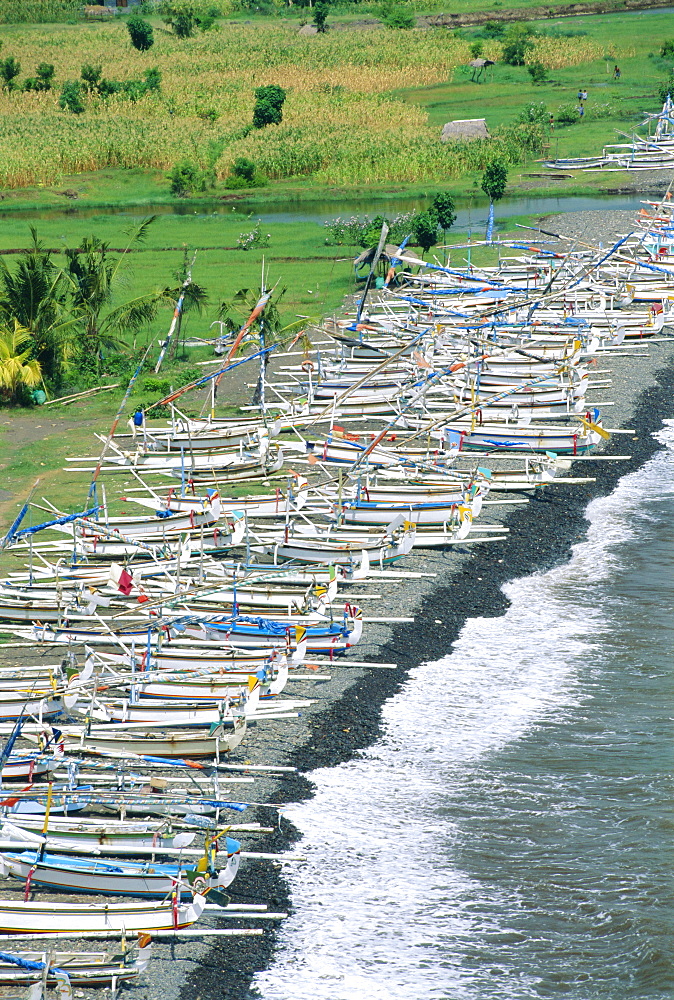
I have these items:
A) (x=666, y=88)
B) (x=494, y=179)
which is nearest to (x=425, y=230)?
(x=494, y=179)

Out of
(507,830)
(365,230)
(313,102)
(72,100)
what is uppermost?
(72,100)

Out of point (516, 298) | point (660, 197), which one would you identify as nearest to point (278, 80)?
point (660, 197)

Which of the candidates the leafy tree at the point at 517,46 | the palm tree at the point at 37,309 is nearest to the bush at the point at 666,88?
the leafy tree at the point at 517,46

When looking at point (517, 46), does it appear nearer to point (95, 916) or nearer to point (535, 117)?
point (535, 117)

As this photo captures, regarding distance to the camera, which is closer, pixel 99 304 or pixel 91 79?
pixel 99 304

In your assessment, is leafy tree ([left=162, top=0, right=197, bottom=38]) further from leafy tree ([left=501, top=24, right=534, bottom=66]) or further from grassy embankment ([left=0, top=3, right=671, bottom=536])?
leafy tree ([left=501, top=24, right=534, bottom=66])

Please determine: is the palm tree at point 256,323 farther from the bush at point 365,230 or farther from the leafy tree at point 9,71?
the leafy tree at point 9,71

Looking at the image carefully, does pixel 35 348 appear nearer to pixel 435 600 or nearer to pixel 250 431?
pixel 250 431
